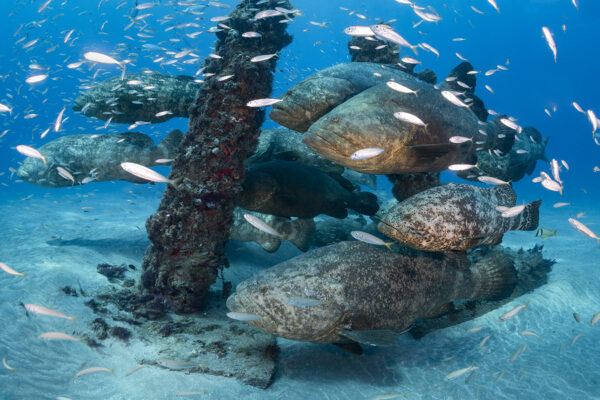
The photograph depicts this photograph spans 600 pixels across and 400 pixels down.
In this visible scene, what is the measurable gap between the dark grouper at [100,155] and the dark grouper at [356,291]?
16.5 ft

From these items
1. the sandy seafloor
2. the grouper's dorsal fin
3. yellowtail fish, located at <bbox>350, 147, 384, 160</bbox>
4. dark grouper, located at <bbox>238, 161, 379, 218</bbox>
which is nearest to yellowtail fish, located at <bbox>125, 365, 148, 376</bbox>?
the sandy seafloor

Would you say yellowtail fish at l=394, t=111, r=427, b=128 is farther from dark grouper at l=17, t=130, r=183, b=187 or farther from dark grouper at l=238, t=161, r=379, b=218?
dark grouper at l=17, t=130, r=183, b=187

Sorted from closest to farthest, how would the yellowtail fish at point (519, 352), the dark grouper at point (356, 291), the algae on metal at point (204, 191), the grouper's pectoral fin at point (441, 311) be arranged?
the dark grouper at point (356, 291) → the yellowtail fish at point (519, 352) → the grouper's pectoral fin at point (441, 311) → the algae on metal at point (204, 191)

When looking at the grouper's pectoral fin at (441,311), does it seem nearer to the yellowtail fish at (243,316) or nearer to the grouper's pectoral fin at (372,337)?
the grouper's pectoral fin at (372,337)

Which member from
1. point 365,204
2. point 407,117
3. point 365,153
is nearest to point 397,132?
point 407,117

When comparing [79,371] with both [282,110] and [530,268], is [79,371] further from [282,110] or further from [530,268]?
[530,268]

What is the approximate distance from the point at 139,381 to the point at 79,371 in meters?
0.74

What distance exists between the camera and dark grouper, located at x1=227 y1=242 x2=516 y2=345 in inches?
146

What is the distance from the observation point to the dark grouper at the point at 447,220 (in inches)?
149

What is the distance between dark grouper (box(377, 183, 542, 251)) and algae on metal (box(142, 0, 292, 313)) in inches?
114

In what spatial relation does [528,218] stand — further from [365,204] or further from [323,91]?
[323,91]

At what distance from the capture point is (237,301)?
156 inches

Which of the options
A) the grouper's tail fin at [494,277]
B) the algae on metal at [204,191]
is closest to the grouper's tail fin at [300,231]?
the algae on metal at [204,191]

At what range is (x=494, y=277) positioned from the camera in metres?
5.00
